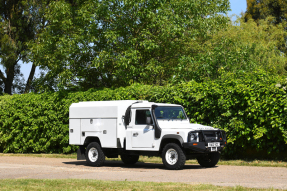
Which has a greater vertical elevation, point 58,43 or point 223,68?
point 58,43

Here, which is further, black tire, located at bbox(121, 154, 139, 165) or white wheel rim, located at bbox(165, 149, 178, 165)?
black tire, located at bbox(121, 154, 139, 165)

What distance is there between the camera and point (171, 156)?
12.9m

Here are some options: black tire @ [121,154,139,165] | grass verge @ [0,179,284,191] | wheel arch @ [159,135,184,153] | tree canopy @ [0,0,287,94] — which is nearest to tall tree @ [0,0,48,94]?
tree canopy @ [0,0,287,94]

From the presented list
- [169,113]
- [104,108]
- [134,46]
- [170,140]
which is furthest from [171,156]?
[134,46]

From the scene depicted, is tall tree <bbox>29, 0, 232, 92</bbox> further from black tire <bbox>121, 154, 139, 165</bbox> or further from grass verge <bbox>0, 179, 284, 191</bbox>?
grass verge <bbox>0, 179, 284, 191</bbox>

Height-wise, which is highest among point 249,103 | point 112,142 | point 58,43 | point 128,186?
point 58,43

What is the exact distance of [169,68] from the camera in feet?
75.4

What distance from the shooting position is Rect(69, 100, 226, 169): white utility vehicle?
42.0ft

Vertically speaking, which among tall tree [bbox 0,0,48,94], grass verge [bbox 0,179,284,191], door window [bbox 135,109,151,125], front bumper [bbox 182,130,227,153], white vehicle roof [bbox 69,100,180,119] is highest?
tall tree [bbox 0,0,48,94]

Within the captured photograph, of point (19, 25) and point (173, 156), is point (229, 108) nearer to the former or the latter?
point (173, 156)

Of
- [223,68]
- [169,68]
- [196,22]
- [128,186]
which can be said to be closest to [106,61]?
[169,68]

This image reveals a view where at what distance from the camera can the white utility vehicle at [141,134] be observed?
12797 mm

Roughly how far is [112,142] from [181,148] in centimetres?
276

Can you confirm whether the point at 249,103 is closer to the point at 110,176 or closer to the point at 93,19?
the point at 110,176
